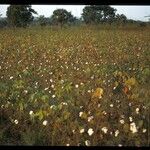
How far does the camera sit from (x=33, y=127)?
5.14 m

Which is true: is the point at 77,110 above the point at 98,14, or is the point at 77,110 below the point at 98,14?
above

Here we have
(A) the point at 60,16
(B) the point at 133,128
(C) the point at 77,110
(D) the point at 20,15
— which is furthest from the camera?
(A) the point at 60,16

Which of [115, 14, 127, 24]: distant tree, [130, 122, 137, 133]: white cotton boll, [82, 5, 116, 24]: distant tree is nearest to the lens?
[130, 122, 137, 133]: white cotton boll

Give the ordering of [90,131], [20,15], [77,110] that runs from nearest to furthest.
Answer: [90,131] → [77,110] → [20,15]

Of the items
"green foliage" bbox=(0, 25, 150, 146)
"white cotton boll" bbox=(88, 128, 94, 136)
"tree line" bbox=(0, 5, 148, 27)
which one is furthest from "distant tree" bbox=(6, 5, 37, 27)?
"white cotton boll" bbox=(88, 128, 94, 136)

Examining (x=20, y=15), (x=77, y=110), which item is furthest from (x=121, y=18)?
(x=77, y=110)

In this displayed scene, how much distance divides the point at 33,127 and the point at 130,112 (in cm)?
136

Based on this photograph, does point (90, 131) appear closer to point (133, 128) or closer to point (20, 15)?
point (133, 128)

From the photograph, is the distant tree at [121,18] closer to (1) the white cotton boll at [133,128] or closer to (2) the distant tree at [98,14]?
(2) the distant tree at [98,14]

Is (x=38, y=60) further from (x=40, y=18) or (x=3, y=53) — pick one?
(x=40, y=18)

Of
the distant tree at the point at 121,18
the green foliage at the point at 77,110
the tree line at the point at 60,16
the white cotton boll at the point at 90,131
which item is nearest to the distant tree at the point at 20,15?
the tree line at the point at 60,16

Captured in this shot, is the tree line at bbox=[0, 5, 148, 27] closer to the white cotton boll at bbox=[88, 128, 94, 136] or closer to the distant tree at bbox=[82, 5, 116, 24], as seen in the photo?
the distant tree at bbox=[82, 5, 116, 24]

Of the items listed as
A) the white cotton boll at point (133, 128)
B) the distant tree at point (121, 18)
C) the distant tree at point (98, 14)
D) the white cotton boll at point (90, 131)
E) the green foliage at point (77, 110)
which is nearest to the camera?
the white cotton boll at point (133, 128)

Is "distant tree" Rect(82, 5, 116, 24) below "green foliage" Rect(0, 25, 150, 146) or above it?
below
